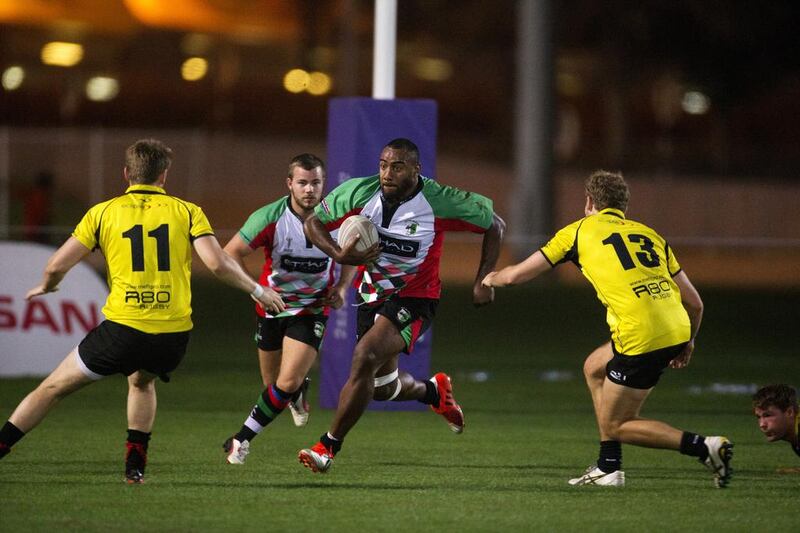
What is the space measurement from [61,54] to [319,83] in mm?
8483

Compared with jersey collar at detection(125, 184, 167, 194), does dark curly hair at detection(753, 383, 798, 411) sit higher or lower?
lower

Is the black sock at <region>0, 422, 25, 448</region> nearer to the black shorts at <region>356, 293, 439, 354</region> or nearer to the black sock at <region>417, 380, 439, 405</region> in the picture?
the black shorts at <region>356, 293, 439, 354</region>

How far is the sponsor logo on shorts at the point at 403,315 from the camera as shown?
8656 mm

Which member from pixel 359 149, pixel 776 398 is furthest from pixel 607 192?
pixel 359 149

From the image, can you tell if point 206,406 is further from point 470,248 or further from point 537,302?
point 470,248

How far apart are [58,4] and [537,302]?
21.3m

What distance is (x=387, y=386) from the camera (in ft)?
29.9

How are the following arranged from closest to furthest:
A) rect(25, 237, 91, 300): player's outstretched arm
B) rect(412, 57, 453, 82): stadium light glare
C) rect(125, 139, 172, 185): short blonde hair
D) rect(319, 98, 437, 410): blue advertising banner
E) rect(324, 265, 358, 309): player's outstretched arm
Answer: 1. rect(25, 237, 91, 300): player's outstretched arm
2. rect(125, 139, 172, 185): short blonde hair
3. rect(324, 265, 358, 309): player's outstretched arm
4. rect(319, 98, 437, 410): blue advertising banner
5. rect(412, 57, 453, 82): stadium light glare

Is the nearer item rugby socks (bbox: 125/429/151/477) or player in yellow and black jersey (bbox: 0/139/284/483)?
player in yellow and black jersey (bbox: 0/139/284/483)

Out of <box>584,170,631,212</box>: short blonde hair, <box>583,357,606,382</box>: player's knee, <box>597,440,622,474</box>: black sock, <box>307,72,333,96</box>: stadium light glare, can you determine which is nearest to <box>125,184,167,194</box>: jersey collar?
<box>584,170,631,212</box>: short blonde hair

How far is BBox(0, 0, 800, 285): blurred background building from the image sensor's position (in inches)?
1348

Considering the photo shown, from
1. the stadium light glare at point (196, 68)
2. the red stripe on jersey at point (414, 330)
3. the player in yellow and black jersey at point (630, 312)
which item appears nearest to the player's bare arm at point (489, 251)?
the player in yellow and black jersey at point (630, 312)

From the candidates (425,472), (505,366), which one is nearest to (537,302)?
(505,366)

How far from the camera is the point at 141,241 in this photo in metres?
7.64
